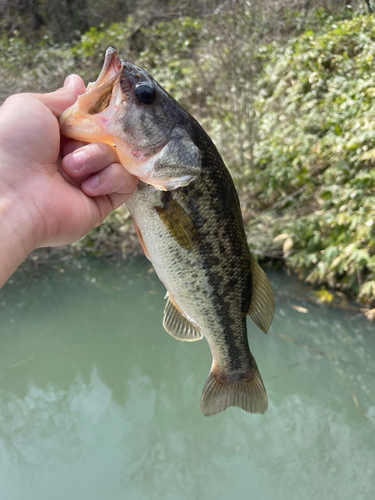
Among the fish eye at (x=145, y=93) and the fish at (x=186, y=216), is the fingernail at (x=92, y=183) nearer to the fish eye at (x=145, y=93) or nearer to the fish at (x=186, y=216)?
the fish at (x=186, y=216)

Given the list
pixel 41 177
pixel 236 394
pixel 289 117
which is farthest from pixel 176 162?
pixel 289 117

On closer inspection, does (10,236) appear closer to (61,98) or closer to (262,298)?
(61,98)

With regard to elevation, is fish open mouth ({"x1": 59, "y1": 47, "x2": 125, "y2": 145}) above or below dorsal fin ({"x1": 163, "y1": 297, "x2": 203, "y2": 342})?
above

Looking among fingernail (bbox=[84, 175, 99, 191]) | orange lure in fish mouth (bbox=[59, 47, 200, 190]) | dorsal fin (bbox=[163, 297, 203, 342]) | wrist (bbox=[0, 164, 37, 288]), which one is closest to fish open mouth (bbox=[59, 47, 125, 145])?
orange lure in fish mouth (bbox=[59, 47, 200, 190])

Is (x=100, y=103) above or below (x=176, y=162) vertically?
above

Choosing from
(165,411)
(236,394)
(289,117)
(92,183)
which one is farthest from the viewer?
(289,117)

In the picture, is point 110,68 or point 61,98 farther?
point 61,98

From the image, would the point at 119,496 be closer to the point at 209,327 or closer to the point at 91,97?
the point at 209,327

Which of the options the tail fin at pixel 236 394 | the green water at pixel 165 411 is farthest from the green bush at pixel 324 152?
the tail fin at pixel 236 394

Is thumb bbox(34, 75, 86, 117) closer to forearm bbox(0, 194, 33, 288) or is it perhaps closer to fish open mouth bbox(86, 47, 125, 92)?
fish open mouth bbox(86, 47, 125, 92)
